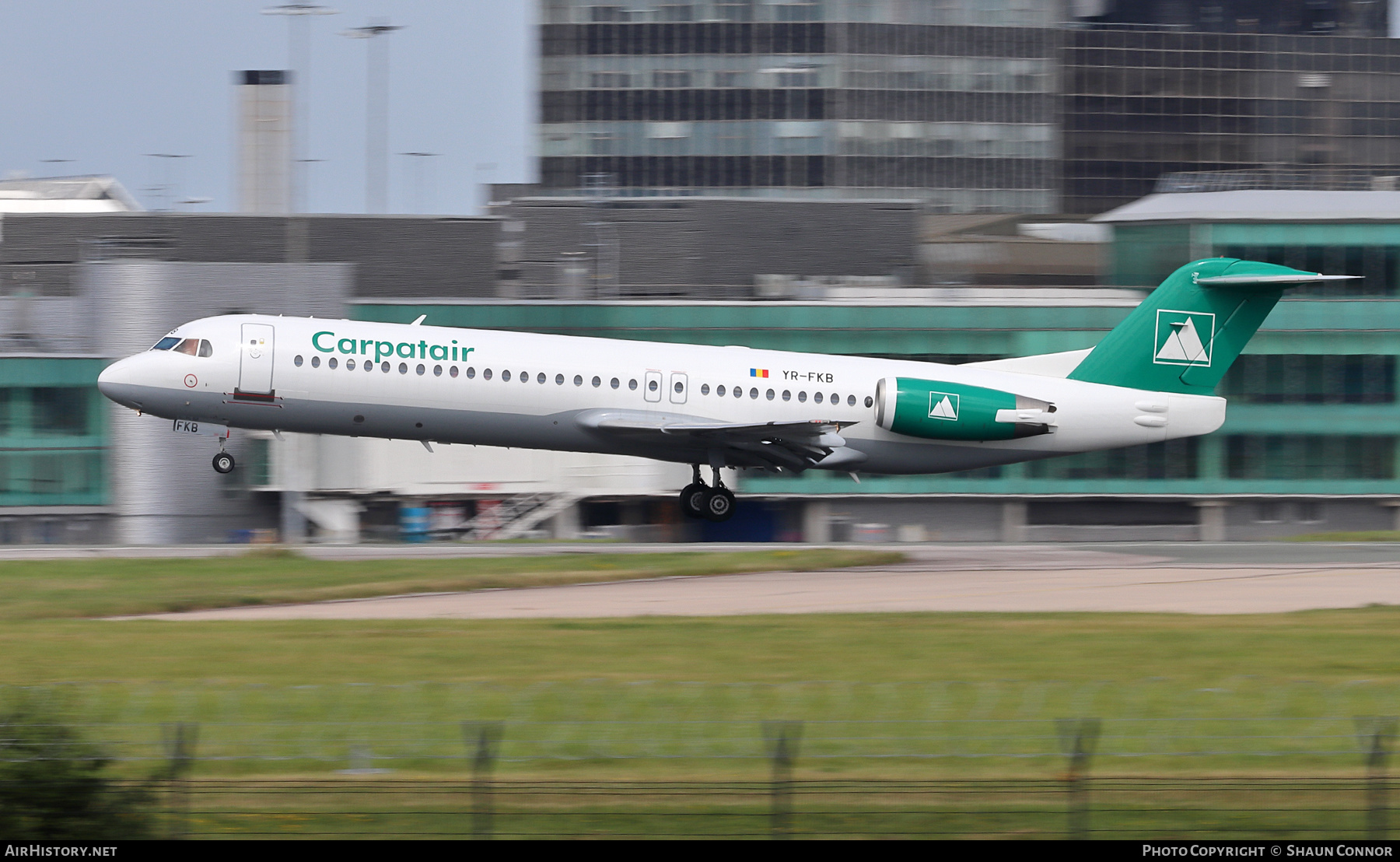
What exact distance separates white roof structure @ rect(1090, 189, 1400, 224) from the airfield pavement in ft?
74.6

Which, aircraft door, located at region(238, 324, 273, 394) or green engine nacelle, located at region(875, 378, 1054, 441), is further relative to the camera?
green engine nacelle, located at region(875, 378, 1054, 441)

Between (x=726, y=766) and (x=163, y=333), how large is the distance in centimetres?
4007

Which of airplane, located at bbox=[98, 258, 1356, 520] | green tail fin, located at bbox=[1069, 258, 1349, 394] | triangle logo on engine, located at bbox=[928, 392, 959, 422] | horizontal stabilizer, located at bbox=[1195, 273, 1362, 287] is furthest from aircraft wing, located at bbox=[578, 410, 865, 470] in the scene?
horizontal stabilizer, located at bbox=[1195, 273, 1362, 287]

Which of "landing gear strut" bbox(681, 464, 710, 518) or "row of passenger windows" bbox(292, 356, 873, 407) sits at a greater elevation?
"row of passenger windows" bbox(292, 356, 873, 407)

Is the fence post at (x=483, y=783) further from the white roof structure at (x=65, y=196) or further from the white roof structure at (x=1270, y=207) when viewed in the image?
the white roof structure at (x=65, y=196)

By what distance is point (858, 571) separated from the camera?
98.6ft

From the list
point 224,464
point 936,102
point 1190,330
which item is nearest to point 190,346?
point 224,464

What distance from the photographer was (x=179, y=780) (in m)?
10.4

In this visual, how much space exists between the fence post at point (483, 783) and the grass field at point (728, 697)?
0.56ft

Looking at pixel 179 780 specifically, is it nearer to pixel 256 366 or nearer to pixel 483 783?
pixel 483 783

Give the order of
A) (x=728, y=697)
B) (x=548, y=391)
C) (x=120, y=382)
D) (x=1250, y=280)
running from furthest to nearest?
(x=1250, y=280) → (x=548, y=391) → (x=120, y=382) → (x=728, y=697)

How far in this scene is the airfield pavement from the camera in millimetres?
23656

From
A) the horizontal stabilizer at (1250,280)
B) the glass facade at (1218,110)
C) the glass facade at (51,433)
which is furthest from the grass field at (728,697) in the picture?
the glass facade at (1218,110)

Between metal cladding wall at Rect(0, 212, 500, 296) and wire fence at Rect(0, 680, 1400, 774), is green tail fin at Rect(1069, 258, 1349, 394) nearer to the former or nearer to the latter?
wire fence at Rect(0, 680, 1400, 774)
